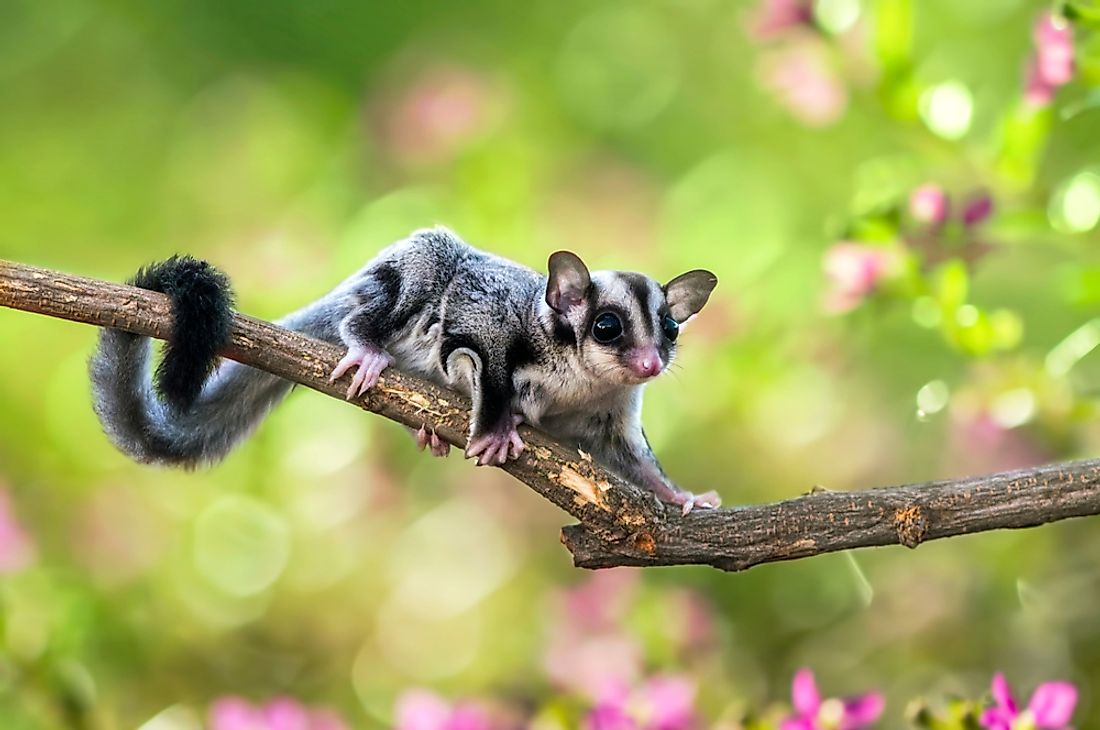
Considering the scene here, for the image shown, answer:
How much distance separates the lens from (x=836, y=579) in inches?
93.7

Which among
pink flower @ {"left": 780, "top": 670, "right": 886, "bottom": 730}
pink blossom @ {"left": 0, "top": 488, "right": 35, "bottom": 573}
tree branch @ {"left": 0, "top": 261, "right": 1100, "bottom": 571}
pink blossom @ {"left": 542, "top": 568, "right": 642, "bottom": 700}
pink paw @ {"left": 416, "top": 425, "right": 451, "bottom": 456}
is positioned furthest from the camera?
pink blossom @ {"left": 0, "top": 488, "right": 35, "bottom": 573}

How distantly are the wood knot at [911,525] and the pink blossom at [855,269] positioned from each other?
1.48 ft

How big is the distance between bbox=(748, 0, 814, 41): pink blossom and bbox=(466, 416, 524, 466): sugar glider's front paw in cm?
70

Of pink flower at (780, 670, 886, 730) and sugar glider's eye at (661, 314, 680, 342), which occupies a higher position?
sugar glider's eye at (661, 314, 680, 342)

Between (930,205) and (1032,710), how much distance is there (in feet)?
2.06

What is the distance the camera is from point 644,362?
1449mm

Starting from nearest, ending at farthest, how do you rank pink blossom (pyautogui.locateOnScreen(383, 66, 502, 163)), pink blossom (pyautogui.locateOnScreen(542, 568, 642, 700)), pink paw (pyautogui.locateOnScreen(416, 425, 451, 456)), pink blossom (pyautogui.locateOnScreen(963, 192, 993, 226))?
pink paw (pyautogui.locateOnScreen(416, 425, 451, 456))
pink blossom (pyautogui.locateOnScreen(963, 192, 993, 226))
pink blossom (pyautogui.locateOnScreen(542, 568, 642, 700))
pink blossom (pyautogui.locateOnScreen(383, 66, 502, 163))

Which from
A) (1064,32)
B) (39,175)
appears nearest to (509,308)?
(1064,32)

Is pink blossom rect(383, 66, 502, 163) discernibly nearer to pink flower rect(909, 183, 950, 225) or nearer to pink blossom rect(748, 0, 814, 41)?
pink blossom rect(748, 0, 814, 41)

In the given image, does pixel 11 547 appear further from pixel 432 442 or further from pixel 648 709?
pixel 648 709

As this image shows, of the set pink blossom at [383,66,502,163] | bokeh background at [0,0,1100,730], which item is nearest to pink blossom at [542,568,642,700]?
bokeh background at [0,0,1100,730]

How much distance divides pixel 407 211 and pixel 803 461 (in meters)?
0.91

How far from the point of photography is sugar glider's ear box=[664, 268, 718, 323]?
152 centimetres

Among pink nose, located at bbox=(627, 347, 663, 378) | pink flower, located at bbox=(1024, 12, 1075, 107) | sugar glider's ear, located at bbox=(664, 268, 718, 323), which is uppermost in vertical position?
pink flower, located at bbox=(1024, 12, 1075, 107)
